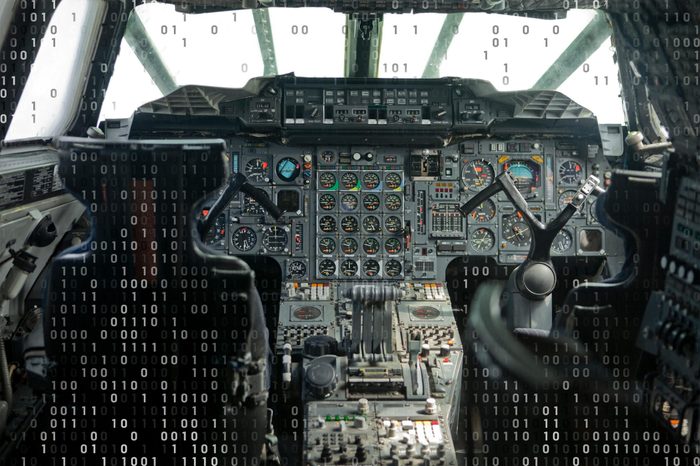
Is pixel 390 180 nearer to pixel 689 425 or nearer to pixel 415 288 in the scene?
pixel 415 288

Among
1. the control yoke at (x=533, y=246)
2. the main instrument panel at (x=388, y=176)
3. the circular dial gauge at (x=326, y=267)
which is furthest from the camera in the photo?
the circular dial gauge at (x=326, y=267)

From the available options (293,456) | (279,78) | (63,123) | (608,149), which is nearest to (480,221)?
(608,149)

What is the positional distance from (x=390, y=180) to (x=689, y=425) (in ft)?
11.8

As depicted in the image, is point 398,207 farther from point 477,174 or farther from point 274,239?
point 274,239

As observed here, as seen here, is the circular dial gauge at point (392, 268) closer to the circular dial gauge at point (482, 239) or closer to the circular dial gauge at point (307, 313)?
the circular dial gauge at point (482, 239)

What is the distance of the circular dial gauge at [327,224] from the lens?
580cm

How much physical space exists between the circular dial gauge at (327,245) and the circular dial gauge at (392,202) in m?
0.47

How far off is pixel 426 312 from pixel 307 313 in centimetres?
76

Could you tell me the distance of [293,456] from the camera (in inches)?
179

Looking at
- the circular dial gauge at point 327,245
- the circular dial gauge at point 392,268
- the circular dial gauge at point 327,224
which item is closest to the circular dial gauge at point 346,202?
the circular dial gauge at point 327,224

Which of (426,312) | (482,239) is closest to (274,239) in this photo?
(426,312)

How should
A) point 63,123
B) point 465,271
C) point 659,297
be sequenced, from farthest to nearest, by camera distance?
→ point 465,271 → point 63,123 → point 659,297

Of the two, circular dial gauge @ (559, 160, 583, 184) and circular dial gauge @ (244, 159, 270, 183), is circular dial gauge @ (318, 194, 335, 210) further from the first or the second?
circular dial gauge @ (559, 160, 583, 184)

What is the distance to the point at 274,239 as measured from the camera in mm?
5793
